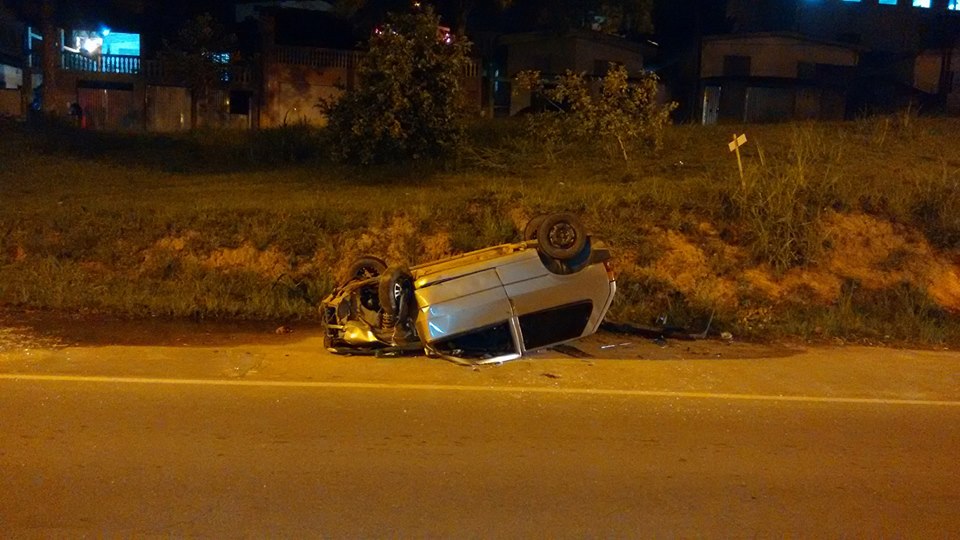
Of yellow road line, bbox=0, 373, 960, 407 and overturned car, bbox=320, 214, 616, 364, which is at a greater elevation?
overturned car, bbox=320, 214, 616, 364

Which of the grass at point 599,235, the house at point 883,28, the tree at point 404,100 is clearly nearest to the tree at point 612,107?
the grass at point 599,235

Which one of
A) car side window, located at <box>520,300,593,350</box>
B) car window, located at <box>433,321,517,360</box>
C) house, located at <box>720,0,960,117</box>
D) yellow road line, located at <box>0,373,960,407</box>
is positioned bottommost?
yellow road line, located at <box>0,373,960,407</box>

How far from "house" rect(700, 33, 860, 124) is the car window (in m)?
24.8

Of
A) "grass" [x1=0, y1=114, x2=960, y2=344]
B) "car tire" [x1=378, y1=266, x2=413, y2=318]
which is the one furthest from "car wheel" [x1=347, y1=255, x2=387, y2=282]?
"grass" [x1=0, y1=114, x2=960, y2=344]

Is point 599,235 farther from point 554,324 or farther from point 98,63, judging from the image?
point 98,63

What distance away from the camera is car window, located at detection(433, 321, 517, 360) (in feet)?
24.7

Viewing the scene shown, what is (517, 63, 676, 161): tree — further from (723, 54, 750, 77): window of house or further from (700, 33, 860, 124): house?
(723, 54, 750, 77): window of house

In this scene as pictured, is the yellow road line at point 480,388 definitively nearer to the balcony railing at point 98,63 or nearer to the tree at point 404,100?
the tree at point 404,100

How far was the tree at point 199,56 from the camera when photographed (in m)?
26.4

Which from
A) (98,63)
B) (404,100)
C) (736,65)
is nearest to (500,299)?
(404,100)

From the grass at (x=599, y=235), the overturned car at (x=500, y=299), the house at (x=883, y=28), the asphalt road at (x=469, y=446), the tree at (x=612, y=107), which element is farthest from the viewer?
the house at (x=883, y=28)

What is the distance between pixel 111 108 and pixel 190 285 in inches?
757

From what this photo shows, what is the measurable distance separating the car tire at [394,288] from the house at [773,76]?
25.1 meters

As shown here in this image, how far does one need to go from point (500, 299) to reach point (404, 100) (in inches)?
363
